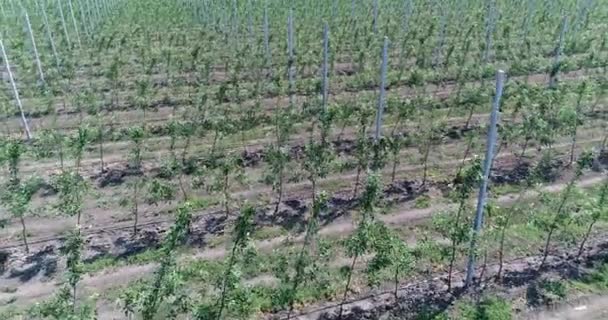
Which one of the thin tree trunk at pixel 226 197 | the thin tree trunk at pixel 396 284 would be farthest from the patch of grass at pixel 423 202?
the thin tree trunk at pixel 226 197

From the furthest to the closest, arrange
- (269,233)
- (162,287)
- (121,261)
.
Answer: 1. (269,233)
2. (121,261)
3. (162,287)

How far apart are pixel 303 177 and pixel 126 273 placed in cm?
667

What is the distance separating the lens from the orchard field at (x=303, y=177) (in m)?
12.5

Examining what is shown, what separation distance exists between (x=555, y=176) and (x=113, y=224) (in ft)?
47.8

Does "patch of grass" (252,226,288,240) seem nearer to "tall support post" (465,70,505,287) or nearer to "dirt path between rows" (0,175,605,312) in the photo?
"dirt path between rows" (0,175,605,312)

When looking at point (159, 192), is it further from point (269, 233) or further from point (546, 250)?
point (546, 250)

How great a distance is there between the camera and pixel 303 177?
17812 millimetres

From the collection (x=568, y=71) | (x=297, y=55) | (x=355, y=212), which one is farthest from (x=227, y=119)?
(x=568, y=71)

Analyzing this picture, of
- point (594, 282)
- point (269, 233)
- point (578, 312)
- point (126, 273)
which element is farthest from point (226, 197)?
point (594, 282)

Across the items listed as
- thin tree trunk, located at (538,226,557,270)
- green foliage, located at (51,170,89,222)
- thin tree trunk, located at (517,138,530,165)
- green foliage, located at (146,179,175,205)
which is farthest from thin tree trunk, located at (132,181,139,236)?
thin tree trunk, located at (517,138,530,165)

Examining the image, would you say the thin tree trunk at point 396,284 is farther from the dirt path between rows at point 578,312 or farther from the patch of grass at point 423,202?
the patch of grass at point 423,202

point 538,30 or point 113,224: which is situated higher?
point 538,30

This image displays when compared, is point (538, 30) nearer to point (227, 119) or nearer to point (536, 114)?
point (536, 114)

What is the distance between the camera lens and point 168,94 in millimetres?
24328
